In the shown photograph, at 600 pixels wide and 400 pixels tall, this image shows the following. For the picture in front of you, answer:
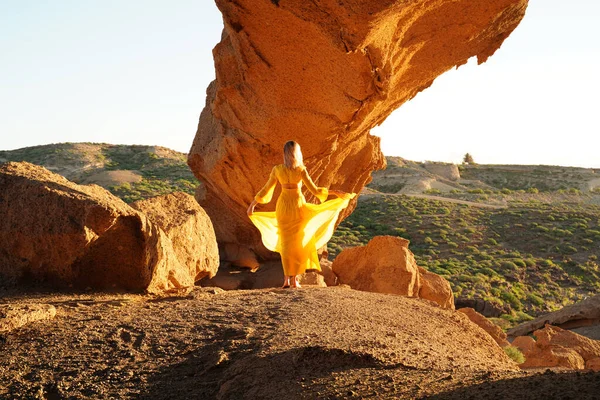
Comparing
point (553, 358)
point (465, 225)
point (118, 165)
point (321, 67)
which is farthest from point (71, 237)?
point (118, 165)

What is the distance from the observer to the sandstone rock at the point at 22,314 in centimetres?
627

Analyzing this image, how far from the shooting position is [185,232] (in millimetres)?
9500

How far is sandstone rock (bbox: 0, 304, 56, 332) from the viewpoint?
6.27m

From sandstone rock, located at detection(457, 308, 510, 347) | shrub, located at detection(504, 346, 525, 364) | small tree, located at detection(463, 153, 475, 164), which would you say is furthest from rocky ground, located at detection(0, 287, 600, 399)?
small tree, located at detection(463, 153, 475, 164)

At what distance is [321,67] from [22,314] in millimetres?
5683

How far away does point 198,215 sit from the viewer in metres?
10.0

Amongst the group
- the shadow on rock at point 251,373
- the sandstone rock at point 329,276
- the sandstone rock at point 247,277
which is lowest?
the sandstone rock at point 247,277

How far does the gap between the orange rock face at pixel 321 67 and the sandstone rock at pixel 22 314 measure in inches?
191

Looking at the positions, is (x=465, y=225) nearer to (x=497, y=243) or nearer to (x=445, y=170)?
(x=497, y=243)

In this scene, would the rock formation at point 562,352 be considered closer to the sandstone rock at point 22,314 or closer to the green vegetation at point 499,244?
the sandstone rock at point 22,314

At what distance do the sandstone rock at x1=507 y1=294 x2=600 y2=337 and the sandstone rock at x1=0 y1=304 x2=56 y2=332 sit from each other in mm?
12302

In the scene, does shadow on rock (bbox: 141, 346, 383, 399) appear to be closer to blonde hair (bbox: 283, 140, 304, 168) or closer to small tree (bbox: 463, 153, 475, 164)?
blonde hair (bbox: 283, 140, 304, 168)

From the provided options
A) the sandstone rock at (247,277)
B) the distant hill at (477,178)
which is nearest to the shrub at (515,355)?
the sandstone rock at (247,277)

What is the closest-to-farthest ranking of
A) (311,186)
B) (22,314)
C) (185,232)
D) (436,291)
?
(22,314) < (185,232) < (311,186) < (436,291)
